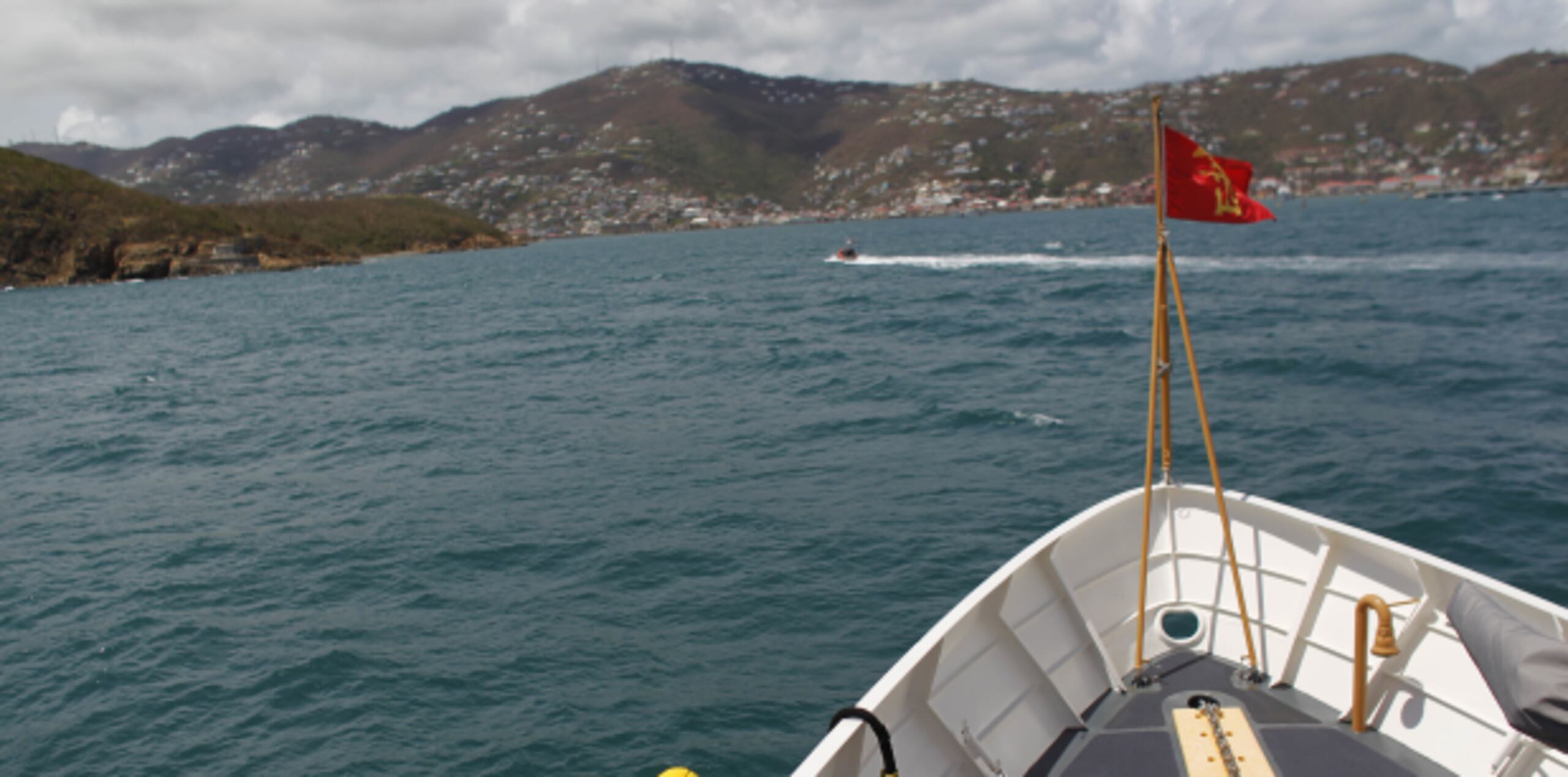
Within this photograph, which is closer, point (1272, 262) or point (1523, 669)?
point (1523, 669)

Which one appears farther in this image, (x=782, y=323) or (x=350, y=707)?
(x=782, y=323)

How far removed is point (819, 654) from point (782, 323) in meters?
32.9

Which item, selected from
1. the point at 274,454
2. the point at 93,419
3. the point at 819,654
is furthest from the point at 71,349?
the point at 819,654

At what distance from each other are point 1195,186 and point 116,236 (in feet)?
505

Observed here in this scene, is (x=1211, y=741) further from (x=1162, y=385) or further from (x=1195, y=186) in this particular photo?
(x=1195, y=186)

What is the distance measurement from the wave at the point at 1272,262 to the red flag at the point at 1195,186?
163 ft

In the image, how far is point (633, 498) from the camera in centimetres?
1816

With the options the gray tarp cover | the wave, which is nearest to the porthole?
the gray tarp cover

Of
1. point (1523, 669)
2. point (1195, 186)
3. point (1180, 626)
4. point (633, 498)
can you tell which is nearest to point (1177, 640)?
point (1180, 626)

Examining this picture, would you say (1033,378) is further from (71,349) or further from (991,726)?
(71,349)

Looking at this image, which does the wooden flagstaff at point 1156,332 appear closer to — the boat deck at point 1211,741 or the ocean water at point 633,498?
the boat deck at point 1211,741

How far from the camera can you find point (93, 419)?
30.0 m

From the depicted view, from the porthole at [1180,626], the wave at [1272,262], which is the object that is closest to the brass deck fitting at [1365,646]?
the porthole at [1180,626]

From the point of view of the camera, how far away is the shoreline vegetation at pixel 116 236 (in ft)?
397
